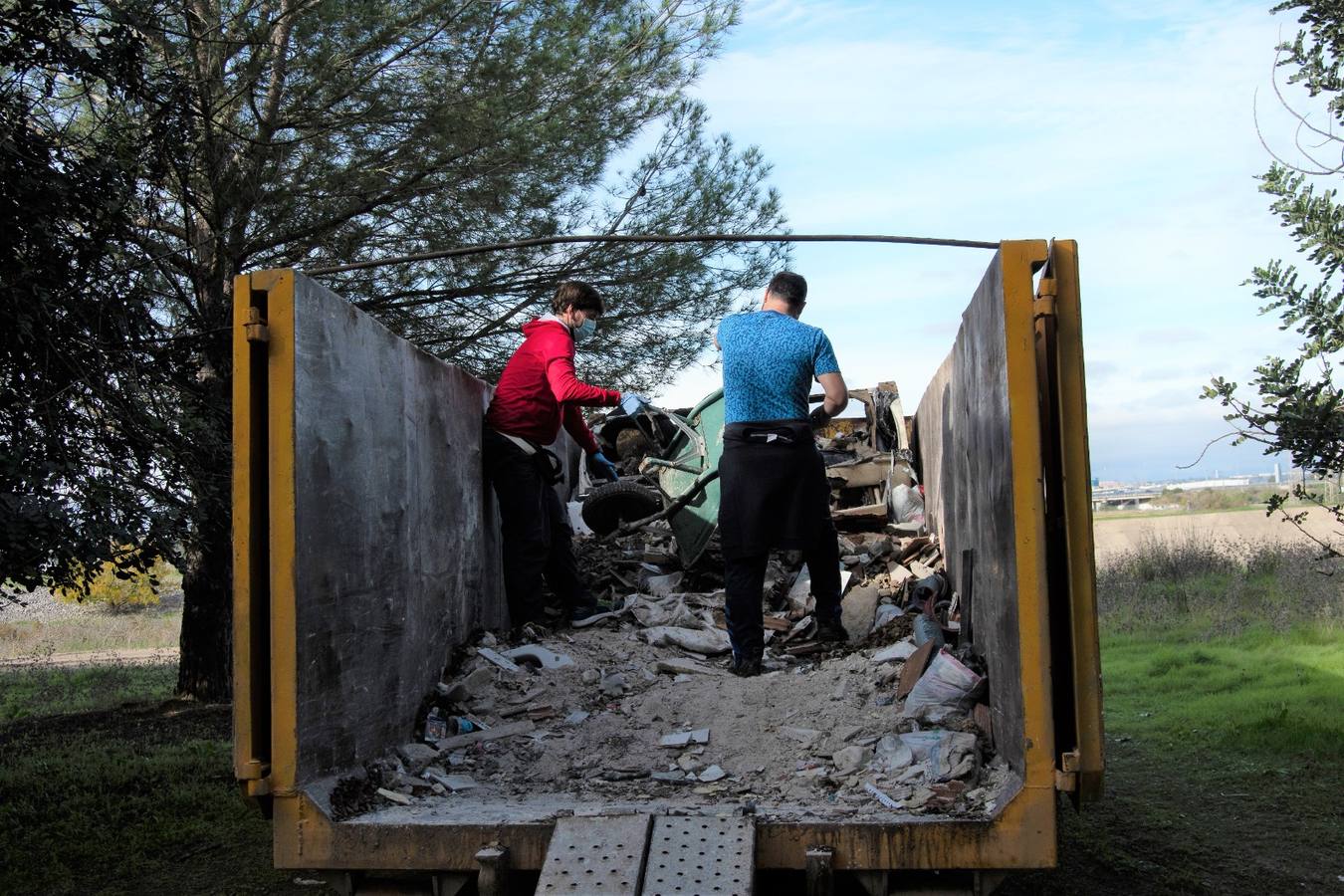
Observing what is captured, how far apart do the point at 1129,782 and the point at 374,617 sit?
12.8 ft

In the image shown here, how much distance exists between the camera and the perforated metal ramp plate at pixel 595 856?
2348 mm

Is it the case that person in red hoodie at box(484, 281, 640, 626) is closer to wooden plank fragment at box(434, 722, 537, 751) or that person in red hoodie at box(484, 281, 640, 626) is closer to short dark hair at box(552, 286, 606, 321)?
short dark hair at box(552, 286, 606, 321)

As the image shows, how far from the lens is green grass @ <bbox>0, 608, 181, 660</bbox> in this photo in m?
16.0

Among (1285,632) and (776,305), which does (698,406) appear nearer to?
(776,305)

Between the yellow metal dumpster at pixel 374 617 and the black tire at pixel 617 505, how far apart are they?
318cm

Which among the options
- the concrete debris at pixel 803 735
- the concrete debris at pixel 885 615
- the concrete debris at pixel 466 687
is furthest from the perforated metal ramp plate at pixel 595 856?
the concrete debris at pixel 885 615

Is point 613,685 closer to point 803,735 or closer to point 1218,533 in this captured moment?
point 803,735

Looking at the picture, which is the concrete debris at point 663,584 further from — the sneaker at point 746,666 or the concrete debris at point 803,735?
the concrete debris at point 803,735

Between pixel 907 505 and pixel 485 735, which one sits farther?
pixel 907 505

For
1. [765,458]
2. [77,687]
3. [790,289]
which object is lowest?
[77,687]

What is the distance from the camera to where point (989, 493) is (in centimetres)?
304

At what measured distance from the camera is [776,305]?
4.35 metres

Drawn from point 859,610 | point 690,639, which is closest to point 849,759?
point 690,639

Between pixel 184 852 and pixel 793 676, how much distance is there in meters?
2.61
